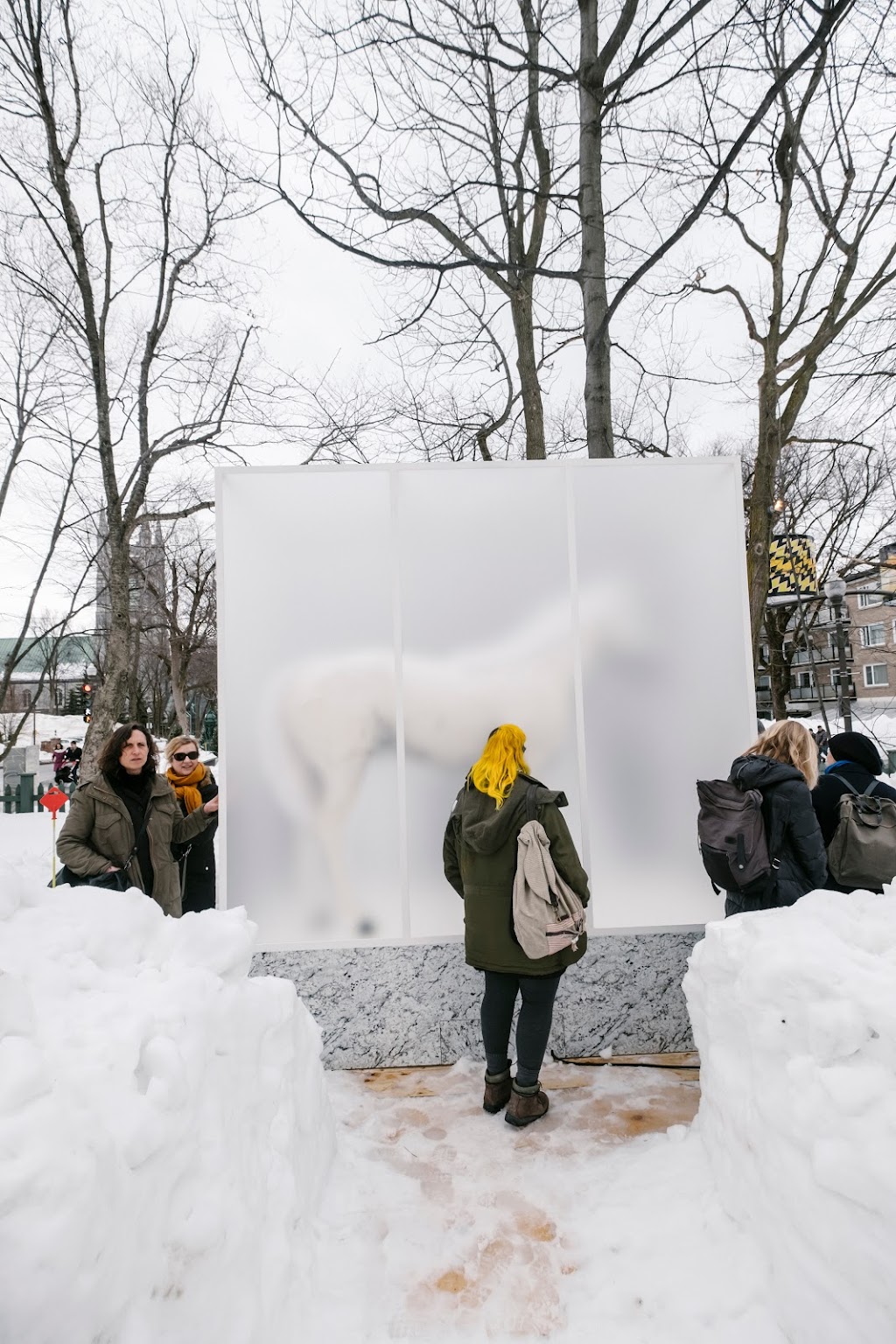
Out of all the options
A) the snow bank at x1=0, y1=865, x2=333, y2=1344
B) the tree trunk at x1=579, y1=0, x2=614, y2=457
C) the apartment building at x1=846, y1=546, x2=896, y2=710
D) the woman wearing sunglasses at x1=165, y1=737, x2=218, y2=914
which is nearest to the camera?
the snow bank at x1=0, y1=865, x2=333, y2=1344

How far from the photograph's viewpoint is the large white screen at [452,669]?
435 centimetres

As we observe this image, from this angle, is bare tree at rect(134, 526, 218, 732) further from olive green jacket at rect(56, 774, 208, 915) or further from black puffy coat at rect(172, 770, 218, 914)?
olive green jacket at rect(56, 774, 208, 915)

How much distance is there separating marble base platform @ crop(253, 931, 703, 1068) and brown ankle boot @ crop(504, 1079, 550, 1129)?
0.75m

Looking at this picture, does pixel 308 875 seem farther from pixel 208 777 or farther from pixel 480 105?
pixel 480 105

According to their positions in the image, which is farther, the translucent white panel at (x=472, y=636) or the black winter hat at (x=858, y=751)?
the translucent white panel at (x=472, y=636)

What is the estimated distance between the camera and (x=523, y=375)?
9141 millimetres

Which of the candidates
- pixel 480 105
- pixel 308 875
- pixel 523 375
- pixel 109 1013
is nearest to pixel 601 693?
pixel 308 875

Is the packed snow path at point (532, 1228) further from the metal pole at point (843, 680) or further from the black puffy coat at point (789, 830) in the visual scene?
the metal pole at point (843, 680)

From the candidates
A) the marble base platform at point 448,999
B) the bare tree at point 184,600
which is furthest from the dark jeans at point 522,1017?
the bare tree at point 184,600

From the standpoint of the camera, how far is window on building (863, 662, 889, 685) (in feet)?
129

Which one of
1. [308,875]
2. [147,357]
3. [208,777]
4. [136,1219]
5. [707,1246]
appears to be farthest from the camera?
[147,357]

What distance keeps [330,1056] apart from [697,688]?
3.28 metres

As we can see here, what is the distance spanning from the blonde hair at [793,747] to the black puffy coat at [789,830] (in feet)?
0.40

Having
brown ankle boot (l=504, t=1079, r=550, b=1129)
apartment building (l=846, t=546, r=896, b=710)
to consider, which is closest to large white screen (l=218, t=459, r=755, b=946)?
brown ankle boot (l=504, t=1079, r=550, b=1129)
